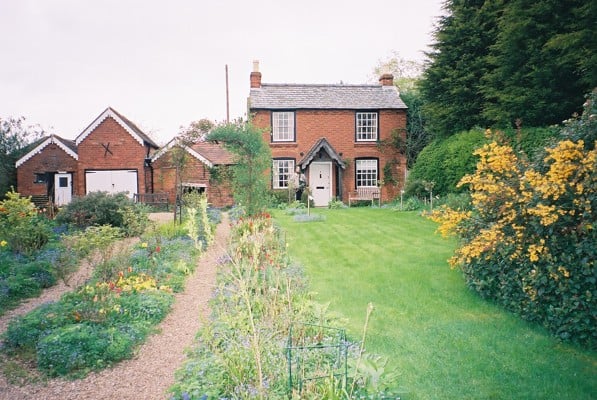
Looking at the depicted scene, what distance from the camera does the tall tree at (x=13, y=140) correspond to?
27034 millimetres

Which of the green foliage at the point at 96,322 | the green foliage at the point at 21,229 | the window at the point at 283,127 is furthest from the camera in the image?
the window at the point at 283,127

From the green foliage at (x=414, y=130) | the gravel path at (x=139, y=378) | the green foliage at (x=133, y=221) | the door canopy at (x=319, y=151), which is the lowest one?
the gravel path at (x=139, y=378)

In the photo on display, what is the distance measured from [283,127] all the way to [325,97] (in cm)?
344

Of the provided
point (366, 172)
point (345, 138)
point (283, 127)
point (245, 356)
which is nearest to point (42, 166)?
point (283, 127)

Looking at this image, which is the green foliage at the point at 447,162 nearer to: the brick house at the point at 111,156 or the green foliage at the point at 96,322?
the green foliage at the point at 96,322

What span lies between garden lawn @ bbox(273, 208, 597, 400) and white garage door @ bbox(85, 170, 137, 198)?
18728mm

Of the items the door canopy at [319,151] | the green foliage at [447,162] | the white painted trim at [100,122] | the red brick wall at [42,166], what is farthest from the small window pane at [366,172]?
the red brick wall at [42,166]

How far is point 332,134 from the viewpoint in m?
25.2

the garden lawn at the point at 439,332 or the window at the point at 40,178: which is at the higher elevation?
the window at the point at 40,178

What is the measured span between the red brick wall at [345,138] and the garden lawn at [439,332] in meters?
15.6

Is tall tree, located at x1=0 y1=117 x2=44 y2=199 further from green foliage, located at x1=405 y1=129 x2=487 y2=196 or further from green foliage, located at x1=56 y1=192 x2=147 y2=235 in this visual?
green foliage, located at x1=405 y1=129 x2=487 y2=196

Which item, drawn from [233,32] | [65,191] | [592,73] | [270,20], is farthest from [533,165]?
[65,191]

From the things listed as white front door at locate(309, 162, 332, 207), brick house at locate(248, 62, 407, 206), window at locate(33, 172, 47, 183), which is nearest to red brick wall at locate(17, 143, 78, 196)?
window at locate(33, 172, 47, 183)

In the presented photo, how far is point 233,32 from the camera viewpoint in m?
14.0
